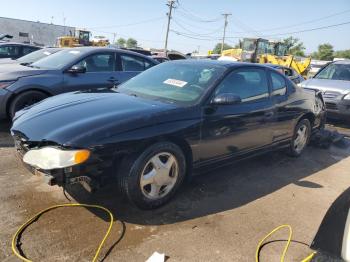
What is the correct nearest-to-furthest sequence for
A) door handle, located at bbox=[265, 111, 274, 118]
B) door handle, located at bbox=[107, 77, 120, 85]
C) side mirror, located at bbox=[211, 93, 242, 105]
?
side mirror, located at bbox=[211, 93, 242, 105]
door handle, located at bbox=[265, 111, 274, 118]
door handle, located at bbox=[107, 77, 120, 85]

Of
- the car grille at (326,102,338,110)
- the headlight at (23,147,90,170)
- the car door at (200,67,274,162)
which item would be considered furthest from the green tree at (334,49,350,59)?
the headlight at (23,147,90,170)

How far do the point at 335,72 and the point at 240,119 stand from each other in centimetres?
678

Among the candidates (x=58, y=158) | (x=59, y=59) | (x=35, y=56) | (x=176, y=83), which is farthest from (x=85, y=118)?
(x=35, y=56)

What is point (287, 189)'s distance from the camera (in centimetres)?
454

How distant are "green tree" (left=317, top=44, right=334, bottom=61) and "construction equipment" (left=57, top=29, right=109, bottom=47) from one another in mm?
66120

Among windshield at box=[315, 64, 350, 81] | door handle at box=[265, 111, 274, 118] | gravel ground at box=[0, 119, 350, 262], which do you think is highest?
windshield at box=[315, 64, 350, 81]

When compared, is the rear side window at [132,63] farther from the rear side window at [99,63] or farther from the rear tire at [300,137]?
the rear tire at [300,137]

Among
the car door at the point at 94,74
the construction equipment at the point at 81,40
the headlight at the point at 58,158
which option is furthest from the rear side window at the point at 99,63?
the construction equipment at the point at 81,40

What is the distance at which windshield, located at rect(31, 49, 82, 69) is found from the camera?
6.49 metres

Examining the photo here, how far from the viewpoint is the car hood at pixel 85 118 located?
3.13 m

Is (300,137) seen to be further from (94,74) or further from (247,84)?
(94,74)

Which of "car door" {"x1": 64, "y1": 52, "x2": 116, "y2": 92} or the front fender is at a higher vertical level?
"car door" {"x1": 64, "y1": 52, "x2": 116, "y2": 92}

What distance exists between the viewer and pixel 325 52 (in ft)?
291

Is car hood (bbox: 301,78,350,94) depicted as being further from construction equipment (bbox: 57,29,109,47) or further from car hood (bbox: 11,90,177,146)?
construction equipment (bbox: 57,29,109,47)
